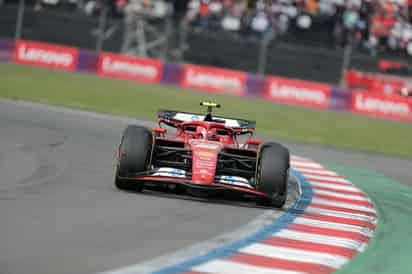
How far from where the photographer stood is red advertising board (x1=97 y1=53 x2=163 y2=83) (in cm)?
3469

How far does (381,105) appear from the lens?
108 ft

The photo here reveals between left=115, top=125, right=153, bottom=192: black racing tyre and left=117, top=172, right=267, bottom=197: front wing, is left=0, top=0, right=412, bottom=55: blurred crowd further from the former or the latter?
left=117, top=172, right=267, bottom=197: front wing

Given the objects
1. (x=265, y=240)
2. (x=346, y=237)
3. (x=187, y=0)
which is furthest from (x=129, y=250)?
(x=187, y=0)

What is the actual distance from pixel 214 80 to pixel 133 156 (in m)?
23.2

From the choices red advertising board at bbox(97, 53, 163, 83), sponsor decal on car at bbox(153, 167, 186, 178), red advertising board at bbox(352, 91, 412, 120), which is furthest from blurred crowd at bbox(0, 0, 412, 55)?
sponsor decal on car at bbox(153, 167, 186, 178)

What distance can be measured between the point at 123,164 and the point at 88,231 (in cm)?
263

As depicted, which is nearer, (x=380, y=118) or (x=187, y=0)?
(x=380, y=118)

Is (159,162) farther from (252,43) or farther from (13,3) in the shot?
(13,3)

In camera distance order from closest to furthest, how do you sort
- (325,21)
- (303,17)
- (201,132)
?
(201,132) → (303,17) → (325,21)

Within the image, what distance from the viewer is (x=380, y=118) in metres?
32.6

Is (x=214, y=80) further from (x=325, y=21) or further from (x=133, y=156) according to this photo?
(x=133, y=156)

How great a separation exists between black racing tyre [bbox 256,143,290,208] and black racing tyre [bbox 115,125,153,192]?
4.12 ft

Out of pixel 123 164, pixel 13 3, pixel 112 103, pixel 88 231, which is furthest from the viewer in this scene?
pixel 13 3

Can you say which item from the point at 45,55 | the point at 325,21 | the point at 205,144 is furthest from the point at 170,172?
the point at 45,55
